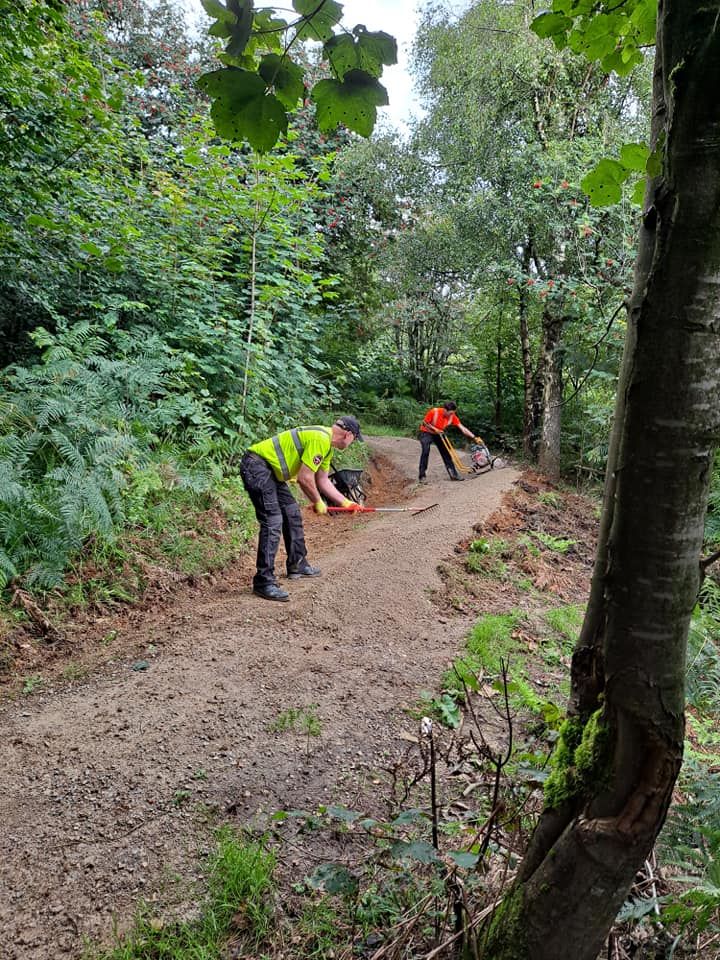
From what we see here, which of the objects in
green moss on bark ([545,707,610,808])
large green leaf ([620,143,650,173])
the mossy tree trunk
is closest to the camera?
the mossy tree trunk

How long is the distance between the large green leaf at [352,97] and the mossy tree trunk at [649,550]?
29.0 inches

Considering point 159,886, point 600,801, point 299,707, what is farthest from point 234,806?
point 600,801

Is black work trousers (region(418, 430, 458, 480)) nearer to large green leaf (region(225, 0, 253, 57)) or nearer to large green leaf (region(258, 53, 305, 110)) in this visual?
large green leaf (region(258, 53, 305, 110))

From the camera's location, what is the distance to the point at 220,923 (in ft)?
7.16

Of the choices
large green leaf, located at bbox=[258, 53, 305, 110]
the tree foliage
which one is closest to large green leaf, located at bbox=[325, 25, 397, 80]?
the tree foliage

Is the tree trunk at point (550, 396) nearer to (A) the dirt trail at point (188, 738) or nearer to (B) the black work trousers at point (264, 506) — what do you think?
(A) the dirt trail at point (188, 738)

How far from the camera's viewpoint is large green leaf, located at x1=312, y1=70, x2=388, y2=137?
1.51 m

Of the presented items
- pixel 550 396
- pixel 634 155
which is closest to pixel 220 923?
pixel 634 155

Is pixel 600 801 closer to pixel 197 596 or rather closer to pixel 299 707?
pixel 299 707

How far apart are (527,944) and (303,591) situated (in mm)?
4453

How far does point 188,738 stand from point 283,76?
11.2 feet

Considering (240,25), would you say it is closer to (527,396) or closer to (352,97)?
(352,97)

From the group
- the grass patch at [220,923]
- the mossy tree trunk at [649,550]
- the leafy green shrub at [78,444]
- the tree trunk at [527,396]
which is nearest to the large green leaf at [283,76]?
the mossy tree trunk at [649,550]

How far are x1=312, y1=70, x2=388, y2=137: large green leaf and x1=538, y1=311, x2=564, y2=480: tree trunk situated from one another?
35.3ft
